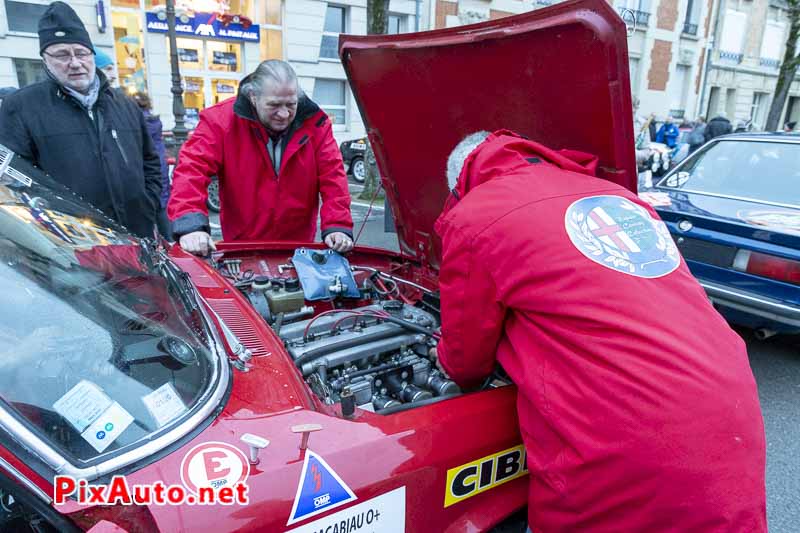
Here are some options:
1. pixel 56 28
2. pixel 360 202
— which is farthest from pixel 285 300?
pixel 360 202

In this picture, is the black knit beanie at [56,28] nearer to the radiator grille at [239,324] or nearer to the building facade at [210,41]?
the radiator grille at [239,324]

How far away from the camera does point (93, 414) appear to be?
1.09 m

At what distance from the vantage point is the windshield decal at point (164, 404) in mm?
1153

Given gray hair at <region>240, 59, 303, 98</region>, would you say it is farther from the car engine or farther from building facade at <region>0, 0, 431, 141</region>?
building facade at <region>0, 0, 431, 141</region>


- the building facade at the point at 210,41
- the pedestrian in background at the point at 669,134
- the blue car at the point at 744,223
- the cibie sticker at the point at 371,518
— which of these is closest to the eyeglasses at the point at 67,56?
the cibie sticker at the point at 371,518

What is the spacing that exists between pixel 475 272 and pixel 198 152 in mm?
1914

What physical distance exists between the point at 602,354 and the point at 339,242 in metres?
1.82

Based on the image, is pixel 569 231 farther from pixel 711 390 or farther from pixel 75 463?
pixel 75 463

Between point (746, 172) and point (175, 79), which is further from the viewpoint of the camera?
point (175, 79)

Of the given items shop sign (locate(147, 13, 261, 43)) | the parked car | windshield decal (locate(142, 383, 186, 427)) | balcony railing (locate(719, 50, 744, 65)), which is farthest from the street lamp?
balcony railing (locate(719, 50, 744, 65))

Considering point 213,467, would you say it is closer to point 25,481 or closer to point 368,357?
point 25,481

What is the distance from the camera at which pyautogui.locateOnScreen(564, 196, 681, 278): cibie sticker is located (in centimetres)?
137

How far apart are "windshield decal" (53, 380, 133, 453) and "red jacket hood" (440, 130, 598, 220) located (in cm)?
119

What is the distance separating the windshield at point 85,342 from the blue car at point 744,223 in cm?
342
